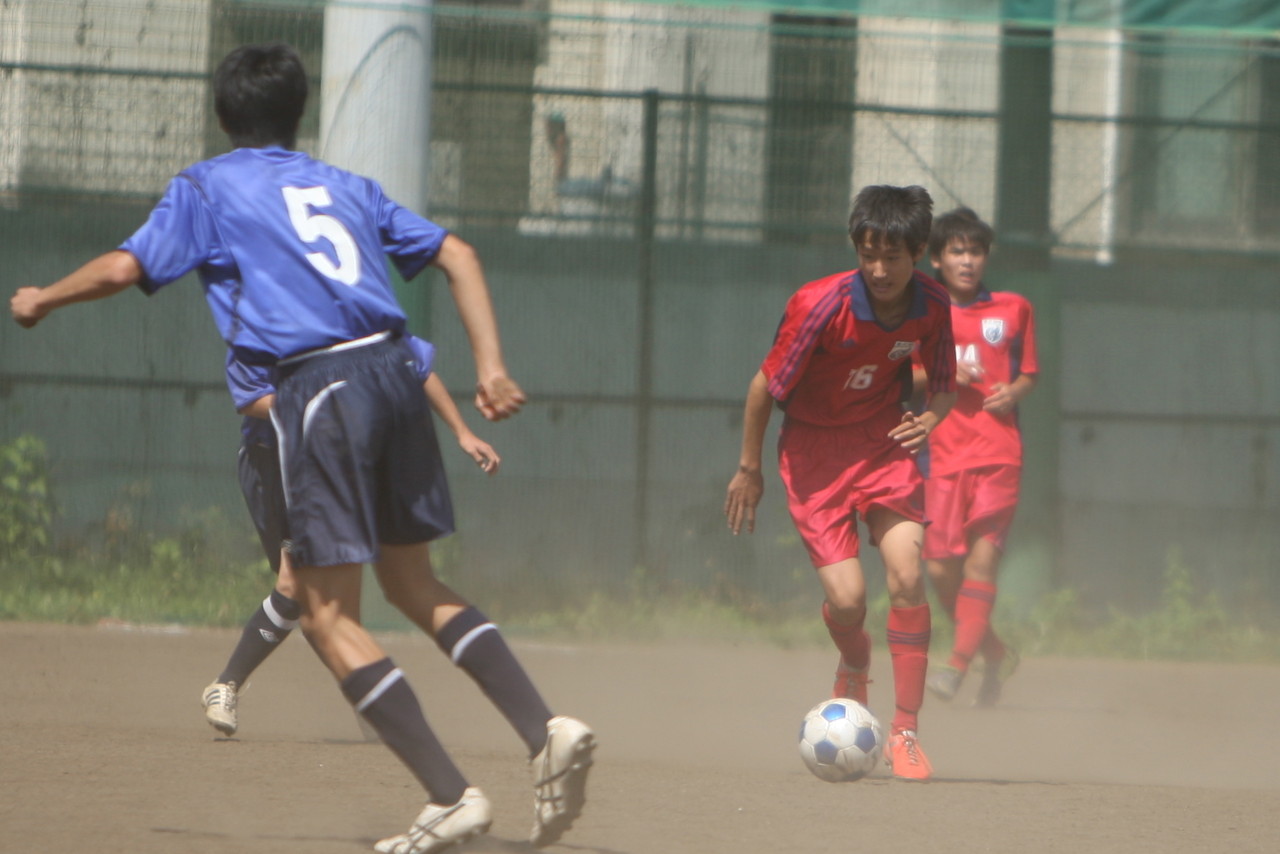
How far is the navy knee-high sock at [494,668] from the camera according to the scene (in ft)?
11.5

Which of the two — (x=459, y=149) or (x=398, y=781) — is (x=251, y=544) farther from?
(x=398, y=781)

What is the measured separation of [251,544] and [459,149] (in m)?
2.13

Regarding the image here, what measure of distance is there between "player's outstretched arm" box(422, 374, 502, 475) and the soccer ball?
3.77 feet

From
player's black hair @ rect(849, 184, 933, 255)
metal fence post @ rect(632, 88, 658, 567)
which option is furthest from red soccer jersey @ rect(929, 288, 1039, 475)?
metal fence post @ rect(632, 88, 658, 567)

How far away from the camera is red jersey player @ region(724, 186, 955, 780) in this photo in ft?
15.1

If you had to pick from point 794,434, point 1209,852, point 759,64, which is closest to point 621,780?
point 794,434

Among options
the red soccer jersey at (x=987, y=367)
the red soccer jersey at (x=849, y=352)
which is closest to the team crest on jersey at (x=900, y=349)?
the red soccer jersey at (x=849, y=352)

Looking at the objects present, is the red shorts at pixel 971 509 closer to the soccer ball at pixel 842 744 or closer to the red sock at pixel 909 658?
the red sock at pixel 909 658

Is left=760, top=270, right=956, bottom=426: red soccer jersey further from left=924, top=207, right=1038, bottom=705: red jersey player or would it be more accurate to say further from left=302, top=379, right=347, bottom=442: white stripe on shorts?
left=302, top=379, right=347, bottom=442: white stripe on shorts

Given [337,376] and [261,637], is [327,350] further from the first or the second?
[261,637]

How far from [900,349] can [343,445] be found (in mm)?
1956

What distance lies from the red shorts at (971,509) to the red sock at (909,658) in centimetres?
141

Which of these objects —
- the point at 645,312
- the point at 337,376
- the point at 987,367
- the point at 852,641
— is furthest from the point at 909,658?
the point at 645,312

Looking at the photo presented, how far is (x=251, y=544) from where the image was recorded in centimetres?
777
